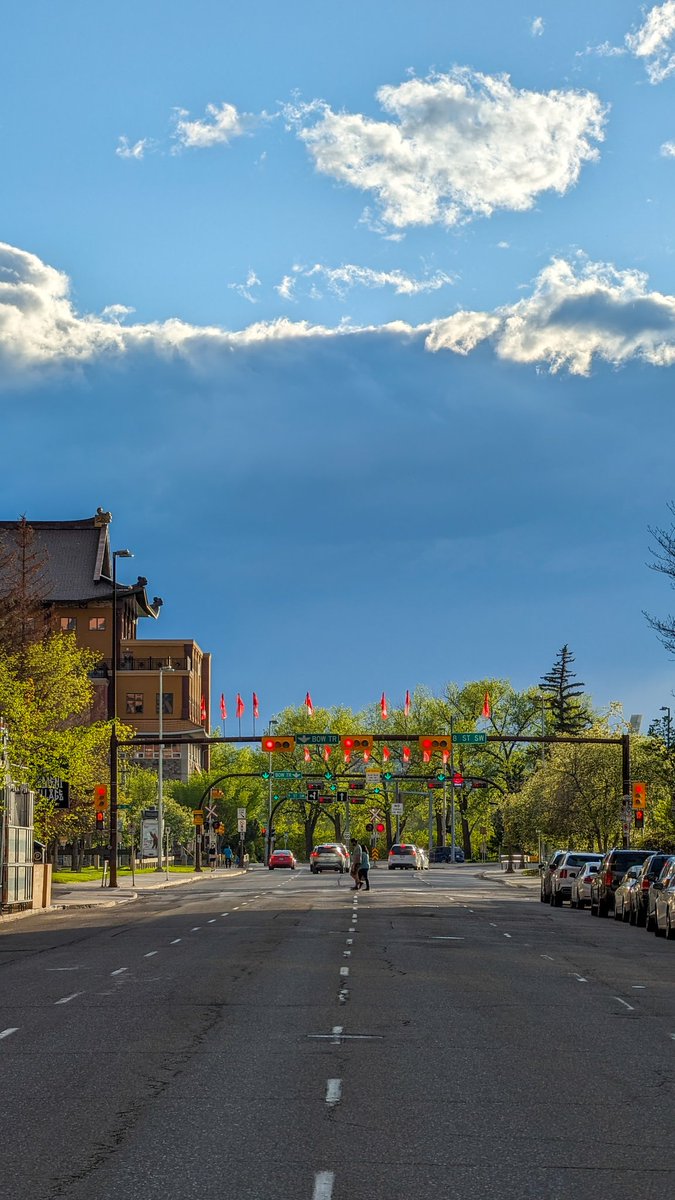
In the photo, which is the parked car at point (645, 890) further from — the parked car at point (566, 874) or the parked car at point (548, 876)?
the parked car at point (548, 876)

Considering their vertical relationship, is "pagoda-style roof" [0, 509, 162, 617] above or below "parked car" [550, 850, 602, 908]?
above

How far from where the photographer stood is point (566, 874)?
4950 centimetres

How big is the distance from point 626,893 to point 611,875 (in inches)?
128

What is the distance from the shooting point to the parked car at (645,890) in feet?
119

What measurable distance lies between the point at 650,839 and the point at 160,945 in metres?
41.1

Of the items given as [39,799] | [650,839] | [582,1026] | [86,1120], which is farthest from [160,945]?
[650,839]

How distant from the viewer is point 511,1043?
1477 centimetres

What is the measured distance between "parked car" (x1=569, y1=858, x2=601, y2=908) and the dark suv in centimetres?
190

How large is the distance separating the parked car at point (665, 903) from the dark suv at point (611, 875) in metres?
7.72

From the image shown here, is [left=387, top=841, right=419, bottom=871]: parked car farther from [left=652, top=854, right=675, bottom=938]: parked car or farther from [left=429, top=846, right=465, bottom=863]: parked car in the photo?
[left=652, top=854, right=675, bottom=938]: parked car

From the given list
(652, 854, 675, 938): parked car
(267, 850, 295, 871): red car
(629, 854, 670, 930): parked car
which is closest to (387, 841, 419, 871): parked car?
(267, 850, 295, 871): red car

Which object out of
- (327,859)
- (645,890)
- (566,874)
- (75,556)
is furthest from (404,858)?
(645,890)

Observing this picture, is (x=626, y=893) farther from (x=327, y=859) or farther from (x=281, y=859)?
(x=281, y=859)

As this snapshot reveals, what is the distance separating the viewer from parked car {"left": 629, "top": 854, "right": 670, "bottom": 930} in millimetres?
36312
